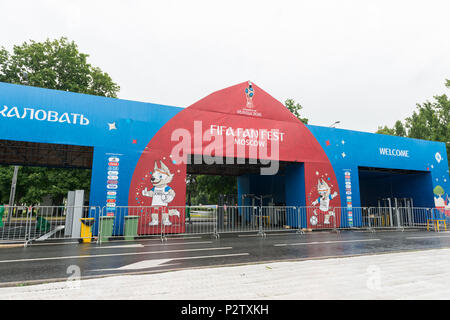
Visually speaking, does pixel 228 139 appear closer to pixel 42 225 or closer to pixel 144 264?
pixel 144 264

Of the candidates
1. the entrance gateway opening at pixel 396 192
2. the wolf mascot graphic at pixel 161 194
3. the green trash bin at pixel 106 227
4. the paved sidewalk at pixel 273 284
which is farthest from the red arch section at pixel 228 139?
the paved sidewalk at pixel 273 284

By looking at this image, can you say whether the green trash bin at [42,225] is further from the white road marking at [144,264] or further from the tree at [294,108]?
the tree at [294,108]

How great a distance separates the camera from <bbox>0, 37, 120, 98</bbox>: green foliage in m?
23.5

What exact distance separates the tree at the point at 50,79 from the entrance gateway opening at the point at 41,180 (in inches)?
2.7

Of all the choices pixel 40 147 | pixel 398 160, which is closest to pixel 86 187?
pixel 40 147

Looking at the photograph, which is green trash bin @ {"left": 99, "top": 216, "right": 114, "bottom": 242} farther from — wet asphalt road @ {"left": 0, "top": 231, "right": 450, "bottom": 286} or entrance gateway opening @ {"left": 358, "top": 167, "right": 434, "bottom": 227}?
entrance gateway opening @ {"left": 358, "top": 167, "right": 434, "bottom": 227}

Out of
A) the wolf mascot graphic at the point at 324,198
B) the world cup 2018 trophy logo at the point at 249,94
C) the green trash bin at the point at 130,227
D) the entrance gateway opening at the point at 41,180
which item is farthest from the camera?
the wolf mascot graphic at the point at 324,198

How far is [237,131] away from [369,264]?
33.4 feet

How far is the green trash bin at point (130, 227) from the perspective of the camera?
11.5 m

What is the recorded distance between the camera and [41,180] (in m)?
21.1

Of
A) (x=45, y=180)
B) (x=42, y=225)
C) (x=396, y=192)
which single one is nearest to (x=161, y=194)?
(x=42, y=225)

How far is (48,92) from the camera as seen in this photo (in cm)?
1191

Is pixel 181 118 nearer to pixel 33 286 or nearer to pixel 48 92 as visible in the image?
pixel 48 92

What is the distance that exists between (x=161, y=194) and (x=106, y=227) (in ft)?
9.74
